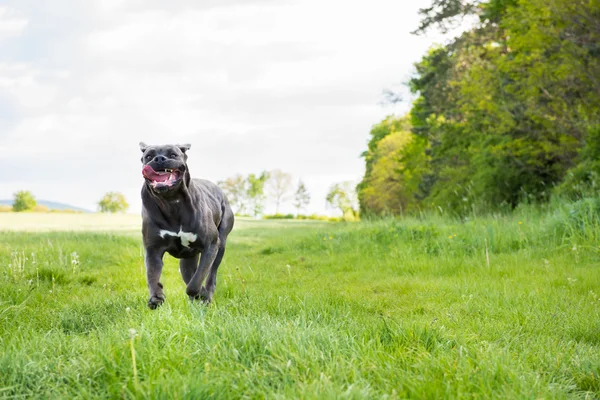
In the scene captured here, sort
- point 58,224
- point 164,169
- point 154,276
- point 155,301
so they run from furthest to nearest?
point 58,224
point 154,276
point 164,169
point 155,301

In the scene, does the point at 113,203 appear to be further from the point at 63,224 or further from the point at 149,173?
the point at 149,173

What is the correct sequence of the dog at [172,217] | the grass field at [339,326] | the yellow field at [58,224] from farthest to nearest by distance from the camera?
the yellow field at [58,224] < the dog at [172,217] < the grass field at [339,326]

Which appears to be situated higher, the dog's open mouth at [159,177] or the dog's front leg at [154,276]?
the dog's open mouth at [159,177]

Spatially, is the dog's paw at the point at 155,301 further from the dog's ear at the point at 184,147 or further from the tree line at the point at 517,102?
the tree line at the point at 517,102

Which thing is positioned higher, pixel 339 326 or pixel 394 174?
pixel 394 174

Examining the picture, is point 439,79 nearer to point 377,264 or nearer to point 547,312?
point 377,264

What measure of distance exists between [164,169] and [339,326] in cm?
223

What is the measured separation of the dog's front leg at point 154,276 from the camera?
476 cm

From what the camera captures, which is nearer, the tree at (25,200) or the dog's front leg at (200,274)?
the dog's front leg at (200,274)

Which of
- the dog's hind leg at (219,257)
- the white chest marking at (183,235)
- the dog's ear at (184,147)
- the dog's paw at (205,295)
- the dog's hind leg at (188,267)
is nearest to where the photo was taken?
the white chest marking at (183,235)

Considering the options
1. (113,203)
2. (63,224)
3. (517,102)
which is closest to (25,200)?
(113,203)

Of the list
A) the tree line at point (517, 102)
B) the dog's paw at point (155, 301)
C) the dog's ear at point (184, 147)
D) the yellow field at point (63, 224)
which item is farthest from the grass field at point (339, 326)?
the yellow field at point (63, 224)

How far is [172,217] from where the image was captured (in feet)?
17.0

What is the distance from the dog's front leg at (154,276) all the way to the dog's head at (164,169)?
2.16 feet
